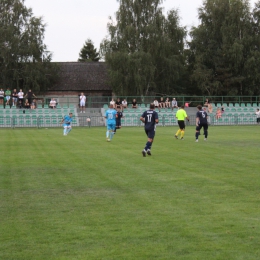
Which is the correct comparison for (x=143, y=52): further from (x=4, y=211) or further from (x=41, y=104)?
(x=4, y=211)

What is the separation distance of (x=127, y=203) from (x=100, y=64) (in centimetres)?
6984

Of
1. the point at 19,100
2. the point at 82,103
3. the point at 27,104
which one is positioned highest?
the point at 19,100

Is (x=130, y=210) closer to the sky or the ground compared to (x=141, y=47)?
closer to the ground

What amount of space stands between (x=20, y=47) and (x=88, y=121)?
21998mm

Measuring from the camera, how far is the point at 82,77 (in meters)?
74.9

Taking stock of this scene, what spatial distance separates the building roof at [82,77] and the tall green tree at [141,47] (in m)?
7.88

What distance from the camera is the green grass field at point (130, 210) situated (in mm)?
6641

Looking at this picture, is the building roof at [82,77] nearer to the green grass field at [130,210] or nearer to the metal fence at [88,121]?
the metal fence at [88,121]

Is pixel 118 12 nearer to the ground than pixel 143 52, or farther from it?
farther from it

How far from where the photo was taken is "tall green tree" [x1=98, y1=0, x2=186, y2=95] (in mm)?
62594

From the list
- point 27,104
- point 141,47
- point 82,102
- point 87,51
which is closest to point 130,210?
point 27,104

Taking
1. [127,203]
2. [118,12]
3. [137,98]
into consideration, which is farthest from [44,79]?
[127,203]

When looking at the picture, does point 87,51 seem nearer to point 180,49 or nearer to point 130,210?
point 180,49

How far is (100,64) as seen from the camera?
78.6 metres
